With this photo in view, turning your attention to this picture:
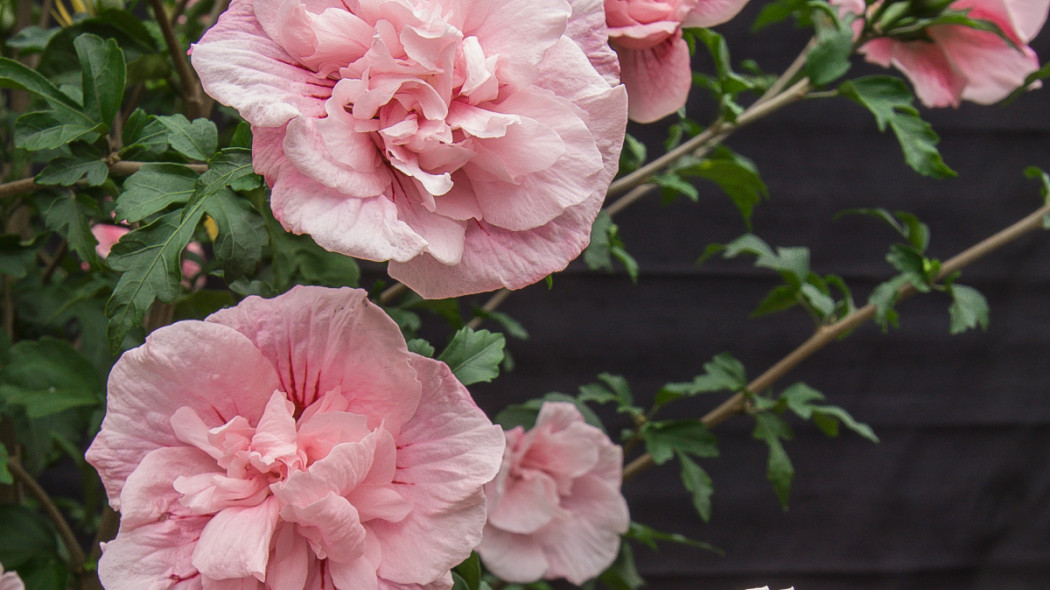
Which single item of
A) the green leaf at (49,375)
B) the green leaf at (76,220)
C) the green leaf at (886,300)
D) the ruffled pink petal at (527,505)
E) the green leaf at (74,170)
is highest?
the green leaf at (74,170)

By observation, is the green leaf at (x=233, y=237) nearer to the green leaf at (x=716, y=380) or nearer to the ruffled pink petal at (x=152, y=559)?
the ruffled pink petal at (x=152, y=559)

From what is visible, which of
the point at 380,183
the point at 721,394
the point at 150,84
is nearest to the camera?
the point at 380,183

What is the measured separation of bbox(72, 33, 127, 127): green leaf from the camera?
0.40 meters

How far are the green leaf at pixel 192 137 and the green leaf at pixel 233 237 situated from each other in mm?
29

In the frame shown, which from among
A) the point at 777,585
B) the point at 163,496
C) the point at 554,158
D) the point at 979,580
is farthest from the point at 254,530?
A: the point at 979,580

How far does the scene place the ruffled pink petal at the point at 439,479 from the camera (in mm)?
327

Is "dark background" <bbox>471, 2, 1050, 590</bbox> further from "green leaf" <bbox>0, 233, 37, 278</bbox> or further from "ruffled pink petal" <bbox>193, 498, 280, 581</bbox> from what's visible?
"ruffled pink petal" <bbox>193, 498, 280, 581</bbox>

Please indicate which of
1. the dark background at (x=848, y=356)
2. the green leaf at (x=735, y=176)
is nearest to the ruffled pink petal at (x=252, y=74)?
the green leaf at (x=735, y=176)

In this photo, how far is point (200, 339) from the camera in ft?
1.05

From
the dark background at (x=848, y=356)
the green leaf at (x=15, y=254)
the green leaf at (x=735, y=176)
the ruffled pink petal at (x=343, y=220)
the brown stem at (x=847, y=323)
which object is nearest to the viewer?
the ruffled pink petal at (x=343, y=220)

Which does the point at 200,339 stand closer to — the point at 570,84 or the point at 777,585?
the point at 570,84

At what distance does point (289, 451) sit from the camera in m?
0.32

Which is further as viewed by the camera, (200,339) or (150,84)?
(150,84)

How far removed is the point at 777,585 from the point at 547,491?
932 mm
